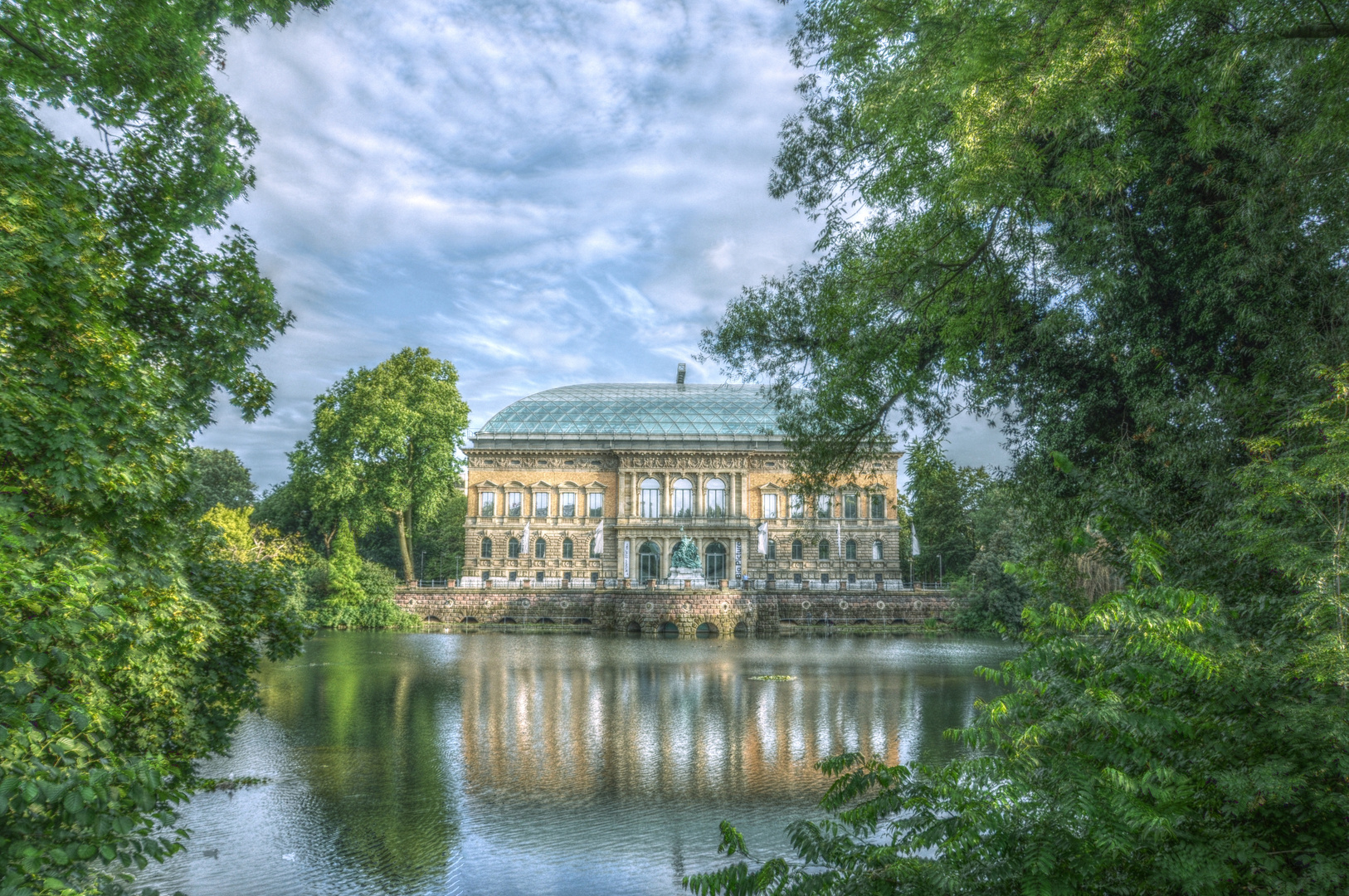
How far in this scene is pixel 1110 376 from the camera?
9.25 m

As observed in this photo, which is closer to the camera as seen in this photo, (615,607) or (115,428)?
(115,428)

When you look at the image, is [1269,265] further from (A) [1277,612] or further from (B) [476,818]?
(B) [476,818]

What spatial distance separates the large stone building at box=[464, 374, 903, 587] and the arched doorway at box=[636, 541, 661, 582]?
0.06 m

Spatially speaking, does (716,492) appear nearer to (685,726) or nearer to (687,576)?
(687,576)

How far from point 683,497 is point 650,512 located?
6.42 ft

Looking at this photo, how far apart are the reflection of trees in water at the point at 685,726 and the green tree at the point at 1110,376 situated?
10.5 feet

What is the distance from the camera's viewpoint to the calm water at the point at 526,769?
7.56 meters

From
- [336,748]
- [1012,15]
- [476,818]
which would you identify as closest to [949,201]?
[1012,15]

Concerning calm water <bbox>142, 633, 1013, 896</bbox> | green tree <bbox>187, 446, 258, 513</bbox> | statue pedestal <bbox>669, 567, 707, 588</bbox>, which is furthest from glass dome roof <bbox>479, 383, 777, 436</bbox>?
calm water <bbox>142, 633, 1013, 896</bbox>

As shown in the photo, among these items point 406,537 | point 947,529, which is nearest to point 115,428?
point 406,537

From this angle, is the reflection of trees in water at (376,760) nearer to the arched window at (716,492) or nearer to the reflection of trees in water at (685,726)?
the reflection of trees in water at (685,726)

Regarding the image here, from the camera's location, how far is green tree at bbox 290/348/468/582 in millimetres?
38125

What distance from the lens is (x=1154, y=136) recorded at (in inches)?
336

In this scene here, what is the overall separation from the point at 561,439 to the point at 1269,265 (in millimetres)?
41497
